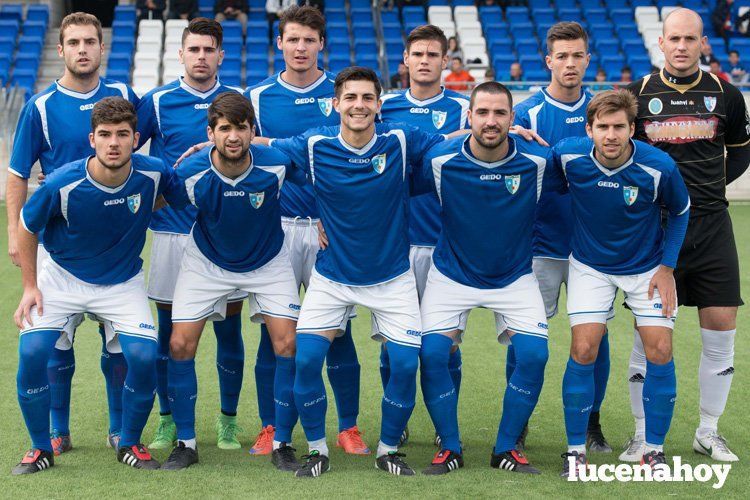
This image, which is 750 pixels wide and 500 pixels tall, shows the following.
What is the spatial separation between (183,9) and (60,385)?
13.3m

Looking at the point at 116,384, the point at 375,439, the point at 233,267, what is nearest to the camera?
the point at 233,267

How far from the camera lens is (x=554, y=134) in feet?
16.2

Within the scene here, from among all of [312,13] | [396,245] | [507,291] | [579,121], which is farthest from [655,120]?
[312,13]

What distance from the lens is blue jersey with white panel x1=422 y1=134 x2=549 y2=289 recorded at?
4.56 m

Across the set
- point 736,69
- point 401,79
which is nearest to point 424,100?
point 401,79

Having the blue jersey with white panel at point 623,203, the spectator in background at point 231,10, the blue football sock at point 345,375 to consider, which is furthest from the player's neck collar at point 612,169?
the spectator in background at point 231,10

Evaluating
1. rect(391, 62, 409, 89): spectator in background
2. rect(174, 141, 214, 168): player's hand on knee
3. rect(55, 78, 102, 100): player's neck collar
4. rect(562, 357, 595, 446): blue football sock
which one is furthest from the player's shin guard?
rect(391, 62, 409, 89): spectator in background

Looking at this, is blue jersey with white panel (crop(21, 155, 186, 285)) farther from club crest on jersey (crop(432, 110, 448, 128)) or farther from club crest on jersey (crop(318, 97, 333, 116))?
club crest on jersey (crop(432, 110, 448, 128))

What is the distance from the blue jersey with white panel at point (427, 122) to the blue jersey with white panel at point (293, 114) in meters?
0.32

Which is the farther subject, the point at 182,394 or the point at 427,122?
the point at 427,122

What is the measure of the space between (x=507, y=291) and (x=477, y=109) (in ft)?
2.77

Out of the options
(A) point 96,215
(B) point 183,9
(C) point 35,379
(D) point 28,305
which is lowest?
(C) point 35,379

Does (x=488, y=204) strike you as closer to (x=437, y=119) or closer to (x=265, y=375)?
(x=437, y=119)

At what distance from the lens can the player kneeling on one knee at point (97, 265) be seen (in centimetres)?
446
